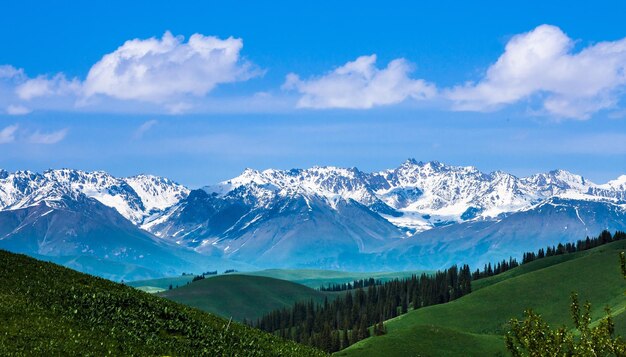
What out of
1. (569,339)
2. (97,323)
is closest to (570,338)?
(569,339)

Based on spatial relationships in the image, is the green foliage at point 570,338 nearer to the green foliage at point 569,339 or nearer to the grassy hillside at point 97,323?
the green foliage at point 569,339

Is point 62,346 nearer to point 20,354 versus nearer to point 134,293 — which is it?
point 20,354

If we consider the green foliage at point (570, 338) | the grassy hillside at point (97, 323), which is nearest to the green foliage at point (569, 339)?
the green foliage at point (570, 338)

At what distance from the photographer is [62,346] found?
4178cm

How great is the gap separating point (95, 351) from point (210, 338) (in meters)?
12.1

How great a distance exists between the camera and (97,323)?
4903cm

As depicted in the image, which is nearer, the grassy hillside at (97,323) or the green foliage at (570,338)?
the grassy hillside at (97,323)

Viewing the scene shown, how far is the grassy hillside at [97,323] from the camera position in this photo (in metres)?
43.0

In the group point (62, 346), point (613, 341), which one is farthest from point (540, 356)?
point (62, 346)

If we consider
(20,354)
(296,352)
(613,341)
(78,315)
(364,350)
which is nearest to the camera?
(20,354)

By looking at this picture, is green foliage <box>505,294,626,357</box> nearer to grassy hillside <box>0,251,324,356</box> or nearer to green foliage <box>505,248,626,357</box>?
green foliage <box>505,248,626,357</box>

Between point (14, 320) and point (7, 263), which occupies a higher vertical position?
point (7, 263)

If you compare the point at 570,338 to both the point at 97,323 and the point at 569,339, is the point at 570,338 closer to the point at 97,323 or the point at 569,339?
the point at 569,339

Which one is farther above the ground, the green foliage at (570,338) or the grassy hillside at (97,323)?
the grassy hillside at (97,323)
